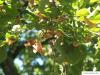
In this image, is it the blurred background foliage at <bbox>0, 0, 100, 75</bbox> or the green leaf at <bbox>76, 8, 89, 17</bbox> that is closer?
the green leaf at <bbox>76, 8, 89, 17</bbox>

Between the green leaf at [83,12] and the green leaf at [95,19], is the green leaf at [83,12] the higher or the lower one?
the higher one

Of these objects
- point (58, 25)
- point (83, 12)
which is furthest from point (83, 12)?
point (58, 25)

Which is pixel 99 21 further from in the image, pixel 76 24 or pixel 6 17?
pixel 6 17

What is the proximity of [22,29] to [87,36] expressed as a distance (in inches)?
15.4

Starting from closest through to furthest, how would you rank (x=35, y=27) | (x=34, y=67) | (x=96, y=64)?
(x=35, y=27), (x=96, y=64), (x=34, y=67)

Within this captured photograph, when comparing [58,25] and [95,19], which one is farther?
[58,25]

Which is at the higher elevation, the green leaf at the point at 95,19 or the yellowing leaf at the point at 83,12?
the yellowing leaf at the point at 83,12

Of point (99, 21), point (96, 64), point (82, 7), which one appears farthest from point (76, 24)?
point (96, 64)

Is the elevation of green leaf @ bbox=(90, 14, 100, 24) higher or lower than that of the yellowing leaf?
lower

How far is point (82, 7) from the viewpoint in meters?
1.87

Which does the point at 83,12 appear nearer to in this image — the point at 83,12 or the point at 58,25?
the point at 83,12

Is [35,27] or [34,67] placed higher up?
[35,27]

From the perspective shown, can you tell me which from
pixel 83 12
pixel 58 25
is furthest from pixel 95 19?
pixel 58 25

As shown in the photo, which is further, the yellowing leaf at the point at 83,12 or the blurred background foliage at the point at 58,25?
the blurred background foliage at the point at 58,25
